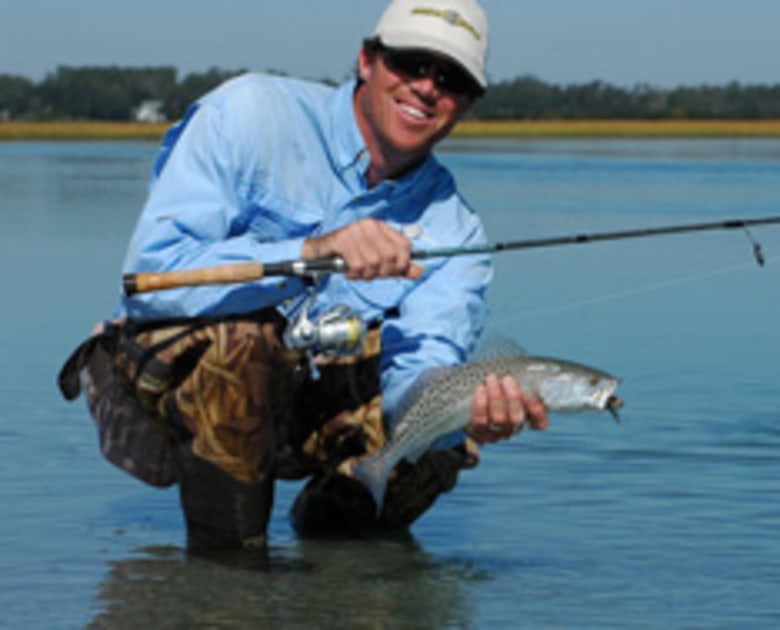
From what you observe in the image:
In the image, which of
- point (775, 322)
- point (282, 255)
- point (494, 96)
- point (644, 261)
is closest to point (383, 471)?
point (282, 255)

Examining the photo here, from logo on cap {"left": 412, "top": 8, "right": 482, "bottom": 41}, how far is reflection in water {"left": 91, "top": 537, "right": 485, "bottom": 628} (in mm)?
1287

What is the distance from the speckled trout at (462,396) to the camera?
4.00 metres

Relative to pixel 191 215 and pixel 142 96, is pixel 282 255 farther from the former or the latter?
pixel 142 96

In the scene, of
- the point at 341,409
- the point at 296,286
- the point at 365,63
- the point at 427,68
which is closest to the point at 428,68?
the point at 427,68

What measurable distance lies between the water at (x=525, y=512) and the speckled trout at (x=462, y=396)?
33 centimetres

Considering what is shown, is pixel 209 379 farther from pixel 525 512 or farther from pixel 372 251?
pixel 525 512

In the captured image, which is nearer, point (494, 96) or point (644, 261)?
point (644, 261)

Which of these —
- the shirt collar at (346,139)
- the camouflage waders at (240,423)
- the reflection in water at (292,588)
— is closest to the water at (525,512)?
the reflection in water at (292,588)

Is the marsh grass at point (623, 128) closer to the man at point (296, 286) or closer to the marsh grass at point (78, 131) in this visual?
the marsh grass at point (78, 131)

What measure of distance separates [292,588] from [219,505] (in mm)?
268

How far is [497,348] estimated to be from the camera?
425cm

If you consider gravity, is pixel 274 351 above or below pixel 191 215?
below

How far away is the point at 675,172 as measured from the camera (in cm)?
2997

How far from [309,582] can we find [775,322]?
5.50 meters
